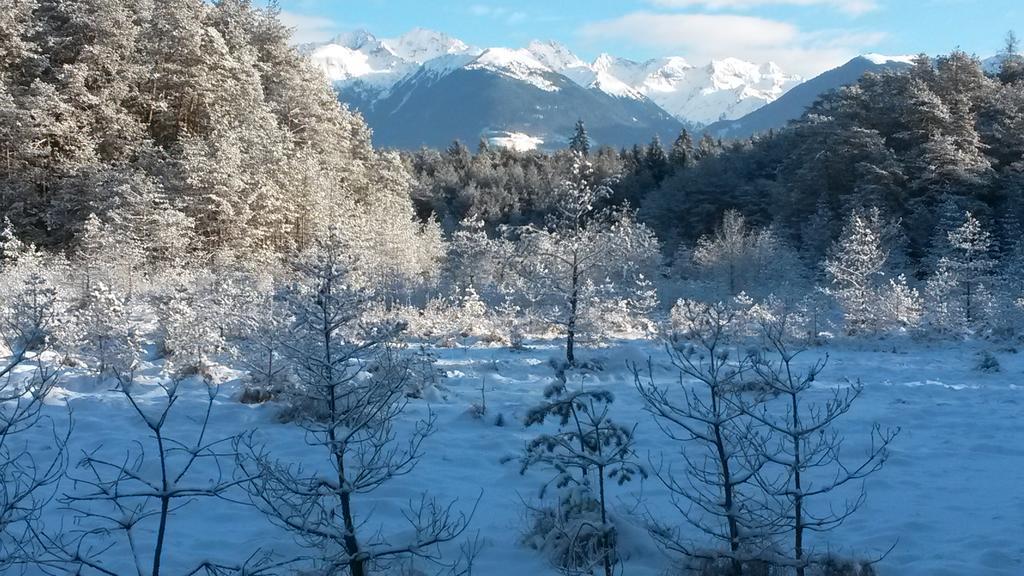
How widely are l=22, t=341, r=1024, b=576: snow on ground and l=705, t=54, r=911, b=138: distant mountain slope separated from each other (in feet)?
325

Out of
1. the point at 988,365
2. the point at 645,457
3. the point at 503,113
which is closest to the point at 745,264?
the point at 988,365

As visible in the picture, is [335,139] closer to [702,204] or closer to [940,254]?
[702,204]

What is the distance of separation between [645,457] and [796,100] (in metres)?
132

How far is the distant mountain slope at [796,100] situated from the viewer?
104 metres

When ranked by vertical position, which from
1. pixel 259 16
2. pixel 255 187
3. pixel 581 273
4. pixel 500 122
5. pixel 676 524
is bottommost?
pixel 676 524

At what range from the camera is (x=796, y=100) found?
123438 millimetres

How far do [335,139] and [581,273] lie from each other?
19852 millimetres

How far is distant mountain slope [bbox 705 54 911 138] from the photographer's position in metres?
104

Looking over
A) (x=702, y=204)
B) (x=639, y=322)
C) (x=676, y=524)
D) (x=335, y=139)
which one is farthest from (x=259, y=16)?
(x=676, y=524)

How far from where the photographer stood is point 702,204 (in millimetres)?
36969

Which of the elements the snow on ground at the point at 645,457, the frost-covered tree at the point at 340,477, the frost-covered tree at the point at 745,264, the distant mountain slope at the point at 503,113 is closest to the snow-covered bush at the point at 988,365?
the snow on ground at the point at 645,457

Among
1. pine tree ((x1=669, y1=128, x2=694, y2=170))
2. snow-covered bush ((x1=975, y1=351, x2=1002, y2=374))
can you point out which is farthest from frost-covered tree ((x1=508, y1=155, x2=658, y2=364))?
pine tree ((x1=669, y1=128, x2=694, y2=170))

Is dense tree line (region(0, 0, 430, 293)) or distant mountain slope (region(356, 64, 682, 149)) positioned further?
distant mountain slope (region(356, 64, 682, 149))

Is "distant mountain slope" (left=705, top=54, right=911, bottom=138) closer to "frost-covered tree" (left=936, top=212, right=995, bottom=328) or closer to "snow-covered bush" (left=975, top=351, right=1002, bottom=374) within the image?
"frost-covered tree" (left=936, top=212, right=995, bottom=328)
